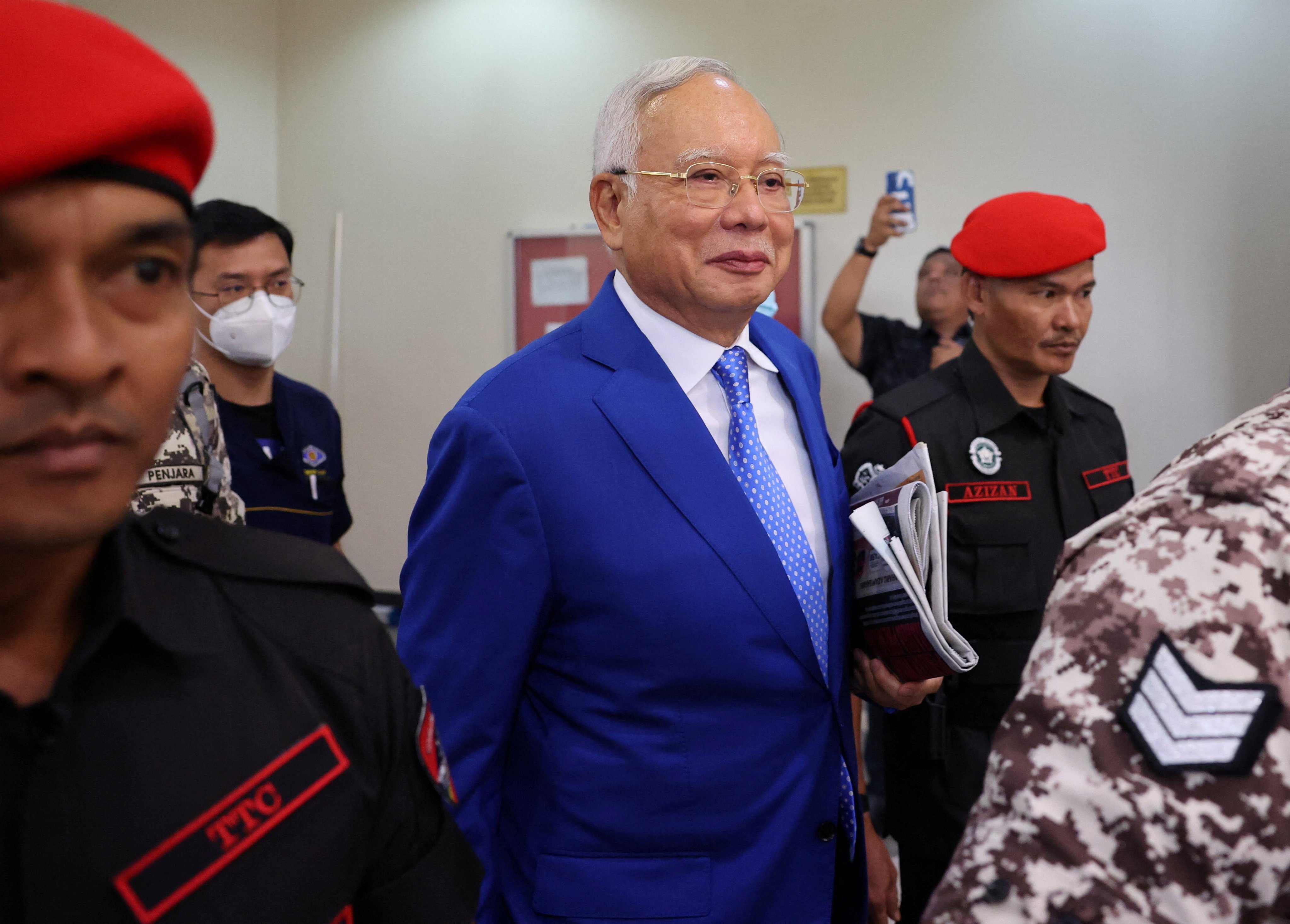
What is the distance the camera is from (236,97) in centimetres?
466

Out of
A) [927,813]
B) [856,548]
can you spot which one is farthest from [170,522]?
[927,813]

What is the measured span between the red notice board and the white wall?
126 centimetres

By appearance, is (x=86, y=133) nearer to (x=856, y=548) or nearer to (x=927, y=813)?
(x=856, y=548)

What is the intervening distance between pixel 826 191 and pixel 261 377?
2.59 meters

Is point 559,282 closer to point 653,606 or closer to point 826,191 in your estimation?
point 826,191

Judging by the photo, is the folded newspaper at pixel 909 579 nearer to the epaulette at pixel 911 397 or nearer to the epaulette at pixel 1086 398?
the epaulette at pixel 911 397

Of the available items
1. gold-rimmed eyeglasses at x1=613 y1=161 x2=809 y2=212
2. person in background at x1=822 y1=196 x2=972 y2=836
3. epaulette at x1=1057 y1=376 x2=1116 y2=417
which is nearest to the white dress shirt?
gold-rimmed eyeglasses at x1=613 y1=161 x2=809 y2=212

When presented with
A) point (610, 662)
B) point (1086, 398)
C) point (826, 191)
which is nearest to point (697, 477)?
point (610, 662)

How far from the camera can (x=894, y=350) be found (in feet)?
12.1

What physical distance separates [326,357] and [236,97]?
125 cm

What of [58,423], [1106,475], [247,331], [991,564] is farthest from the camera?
[247,331]

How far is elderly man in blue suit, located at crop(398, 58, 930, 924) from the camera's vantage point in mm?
1181

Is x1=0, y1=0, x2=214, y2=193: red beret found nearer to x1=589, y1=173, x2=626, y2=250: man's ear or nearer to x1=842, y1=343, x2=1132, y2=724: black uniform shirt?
x1=589, y1=173, x2=626, y2=250: man's ear

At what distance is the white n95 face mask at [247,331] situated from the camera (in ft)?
7.75
